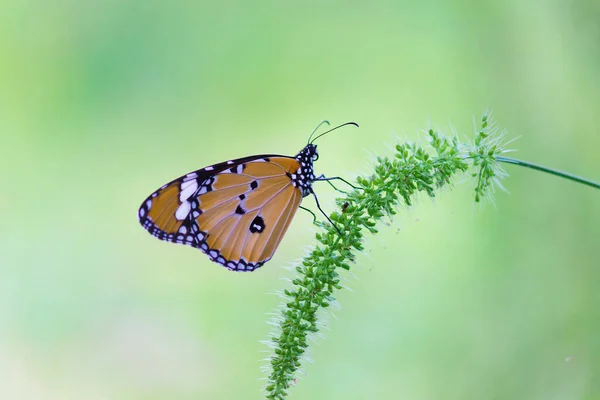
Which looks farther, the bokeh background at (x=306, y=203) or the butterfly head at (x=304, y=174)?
the bokeh background at (x=306, y=203)

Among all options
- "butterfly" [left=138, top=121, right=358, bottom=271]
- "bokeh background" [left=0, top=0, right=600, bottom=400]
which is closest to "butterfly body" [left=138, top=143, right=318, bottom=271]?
"butterfly" [left=138, top=121, right=358, bottom=271]

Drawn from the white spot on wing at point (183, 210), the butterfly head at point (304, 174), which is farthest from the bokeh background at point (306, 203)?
the white spot on wing at point (183, 210)

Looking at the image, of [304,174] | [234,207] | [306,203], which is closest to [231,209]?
[234,207]

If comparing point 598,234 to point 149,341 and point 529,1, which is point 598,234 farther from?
point 149,341

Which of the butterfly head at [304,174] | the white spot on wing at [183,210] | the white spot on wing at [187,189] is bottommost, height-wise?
the white spot on wing at [183,210]

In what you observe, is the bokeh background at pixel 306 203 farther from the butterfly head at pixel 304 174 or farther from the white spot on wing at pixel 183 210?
the white spot on wing at pixel 183 210

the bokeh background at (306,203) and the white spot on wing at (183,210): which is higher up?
the bokeh background at (306,203)

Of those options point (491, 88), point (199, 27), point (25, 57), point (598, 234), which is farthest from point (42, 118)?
point (598, 234)
